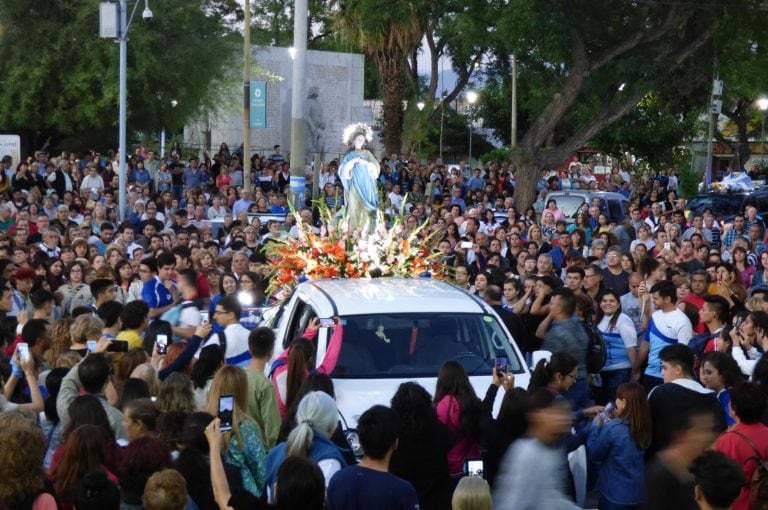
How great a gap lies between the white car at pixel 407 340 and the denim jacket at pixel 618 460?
4.15 feet

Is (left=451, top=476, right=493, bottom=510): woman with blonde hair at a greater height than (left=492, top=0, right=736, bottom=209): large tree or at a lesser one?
lesser

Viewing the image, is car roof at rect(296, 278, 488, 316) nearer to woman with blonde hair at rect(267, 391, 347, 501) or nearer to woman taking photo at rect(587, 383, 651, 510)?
woman taking photo at rect(587, 383, 651, 510)

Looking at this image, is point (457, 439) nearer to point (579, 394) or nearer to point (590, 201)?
point (579, 394)

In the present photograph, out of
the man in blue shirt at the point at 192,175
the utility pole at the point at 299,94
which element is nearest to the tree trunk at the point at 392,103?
the man in blue shirt at the point at 192,175

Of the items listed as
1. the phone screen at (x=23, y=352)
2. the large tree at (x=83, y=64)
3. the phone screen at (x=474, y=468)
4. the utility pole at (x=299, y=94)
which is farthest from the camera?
the large tree at (x=83, y=64)

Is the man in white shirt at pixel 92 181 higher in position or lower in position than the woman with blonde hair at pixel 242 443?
higher

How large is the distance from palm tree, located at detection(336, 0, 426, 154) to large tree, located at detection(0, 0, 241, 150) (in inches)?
188

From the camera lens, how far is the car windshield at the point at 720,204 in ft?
83.6

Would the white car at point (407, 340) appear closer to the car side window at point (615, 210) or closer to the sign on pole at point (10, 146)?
the car side window at point (615, 210)

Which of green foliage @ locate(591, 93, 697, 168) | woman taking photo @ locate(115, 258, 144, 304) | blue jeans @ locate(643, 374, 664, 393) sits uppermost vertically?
green foliage @ locate(591, 93, 697, 168)

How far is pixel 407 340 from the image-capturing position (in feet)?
29.2

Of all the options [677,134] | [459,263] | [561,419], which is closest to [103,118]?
[459,263]

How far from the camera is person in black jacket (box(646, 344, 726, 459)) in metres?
6.42

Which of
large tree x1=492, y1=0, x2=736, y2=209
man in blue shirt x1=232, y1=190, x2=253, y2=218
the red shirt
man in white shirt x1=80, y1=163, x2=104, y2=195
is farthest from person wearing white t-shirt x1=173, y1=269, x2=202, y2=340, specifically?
large tree x1=492, y1=0, x2=736, y2=209
